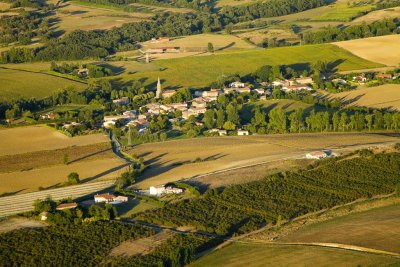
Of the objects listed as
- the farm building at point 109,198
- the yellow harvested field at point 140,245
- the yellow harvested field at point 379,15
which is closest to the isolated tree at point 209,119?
the farm building at point 109,198

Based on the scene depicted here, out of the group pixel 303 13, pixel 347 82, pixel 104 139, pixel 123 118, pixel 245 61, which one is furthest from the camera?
pixel 303 13

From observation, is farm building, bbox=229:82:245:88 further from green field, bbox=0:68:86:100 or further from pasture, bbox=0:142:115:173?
pasture, bbox=0:142:115:173

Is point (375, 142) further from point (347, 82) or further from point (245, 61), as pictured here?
point (245, 61)

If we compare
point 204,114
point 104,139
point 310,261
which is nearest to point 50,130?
point 104,139

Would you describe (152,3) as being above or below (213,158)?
above

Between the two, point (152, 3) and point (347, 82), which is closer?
point (347, 82)

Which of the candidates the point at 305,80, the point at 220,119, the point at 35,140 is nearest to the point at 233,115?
the point at 220,119

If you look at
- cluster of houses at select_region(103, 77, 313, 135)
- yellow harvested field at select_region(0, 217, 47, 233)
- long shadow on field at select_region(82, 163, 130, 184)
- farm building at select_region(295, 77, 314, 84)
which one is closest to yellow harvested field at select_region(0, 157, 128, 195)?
long shadow on field at select_region(82, 163, 130, 184)
